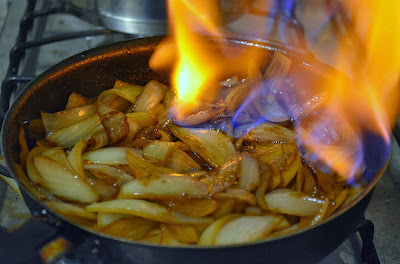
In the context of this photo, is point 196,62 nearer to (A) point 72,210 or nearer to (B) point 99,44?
(A) point 72,210

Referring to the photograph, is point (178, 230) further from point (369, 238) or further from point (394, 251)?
point (394, 251)

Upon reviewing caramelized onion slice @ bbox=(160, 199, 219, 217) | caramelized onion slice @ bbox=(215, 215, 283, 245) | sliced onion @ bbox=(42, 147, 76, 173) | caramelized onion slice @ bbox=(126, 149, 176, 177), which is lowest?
caramelized onion slice @ bbox=(215, 215, 283, 245)

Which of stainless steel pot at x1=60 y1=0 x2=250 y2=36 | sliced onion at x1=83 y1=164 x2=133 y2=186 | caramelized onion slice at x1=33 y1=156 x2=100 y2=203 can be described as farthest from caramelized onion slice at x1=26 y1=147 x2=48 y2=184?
stainless steel pot at x1=60 y1=0 x2=250 y2=36

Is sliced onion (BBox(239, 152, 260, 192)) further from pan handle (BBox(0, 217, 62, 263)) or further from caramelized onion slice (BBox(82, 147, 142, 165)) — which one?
pan handle (BBox(0, 217, 62, 263))

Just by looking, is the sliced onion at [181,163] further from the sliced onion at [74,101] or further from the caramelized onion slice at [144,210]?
the sliced onion at [74,101]

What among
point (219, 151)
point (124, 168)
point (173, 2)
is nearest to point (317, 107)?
point (219, 151)

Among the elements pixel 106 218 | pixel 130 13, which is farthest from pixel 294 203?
pixel 130 13
